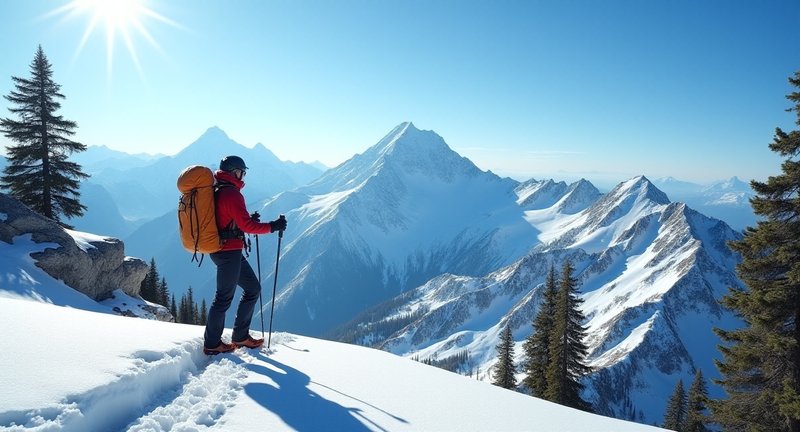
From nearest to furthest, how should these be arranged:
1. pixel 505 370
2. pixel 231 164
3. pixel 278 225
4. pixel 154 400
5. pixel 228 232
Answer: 1. pixel 154 400
2. pixel 228 232
3. pixel 231 164
4. pixel 278 225
5. pixel 505 370

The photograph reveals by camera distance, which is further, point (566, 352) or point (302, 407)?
point (566, 352)

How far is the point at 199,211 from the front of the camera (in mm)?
7262

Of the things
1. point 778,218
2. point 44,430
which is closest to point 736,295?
point 778,218

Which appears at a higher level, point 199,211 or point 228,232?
point 199,211

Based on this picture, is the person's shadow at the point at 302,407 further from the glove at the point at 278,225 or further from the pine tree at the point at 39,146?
the pine tree at the point at 39,146

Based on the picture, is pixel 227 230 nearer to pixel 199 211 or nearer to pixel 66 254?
pixel 199 211

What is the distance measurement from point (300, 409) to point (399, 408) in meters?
1.49

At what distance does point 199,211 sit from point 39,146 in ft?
92.3

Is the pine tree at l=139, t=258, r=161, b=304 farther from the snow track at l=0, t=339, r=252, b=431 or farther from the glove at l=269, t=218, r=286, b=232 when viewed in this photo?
the snow track at l=0, t=339, r=252, b=431

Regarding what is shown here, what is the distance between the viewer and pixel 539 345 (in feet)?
92.6

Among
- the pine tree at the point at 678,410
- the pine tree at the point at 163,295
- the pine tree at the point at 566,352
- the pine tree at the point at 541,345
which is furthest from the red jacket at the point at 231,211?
the pine tree at the point at 678,410

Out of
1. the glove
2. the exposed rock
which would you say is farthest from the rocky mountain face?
the glove

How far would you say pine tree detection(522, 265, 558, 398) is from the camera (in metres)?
27.8

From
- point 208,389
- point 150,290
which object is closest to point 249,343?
point 208,389
